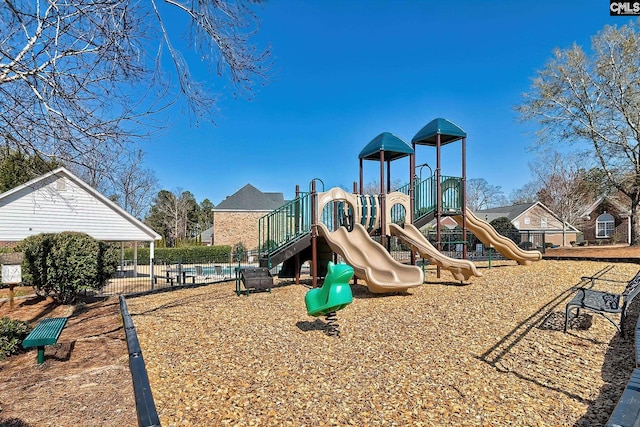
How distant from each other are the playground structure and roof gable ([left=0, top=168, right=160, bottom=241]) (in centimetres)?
794

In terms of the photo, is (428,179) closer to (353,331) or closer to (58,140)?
(353,331)

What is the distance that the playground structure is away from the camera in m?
8.92

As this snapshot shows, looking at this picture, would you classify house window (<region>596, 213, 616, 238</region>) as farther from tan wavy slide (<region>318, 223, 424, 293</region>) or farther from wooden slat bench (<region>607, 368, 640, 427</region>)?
wooden slat bench (<region>607, 368, 640, 427</region>)

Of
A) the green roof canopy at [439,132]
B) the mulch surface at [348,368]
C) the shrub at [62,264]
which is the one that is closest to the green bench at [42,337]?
the mulch surface at [348,368]

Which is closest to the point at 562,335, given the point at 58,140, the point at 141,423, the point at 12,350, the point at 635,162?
the point at 141,423

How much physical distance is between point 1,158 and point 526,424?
757 centimetres

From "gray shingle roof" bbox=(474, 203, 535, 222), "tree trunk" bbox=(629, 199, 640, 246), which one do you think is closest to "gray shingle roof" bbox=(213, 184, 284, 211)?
"gray shingle roof" bbox=(474, 203, 535, 222)

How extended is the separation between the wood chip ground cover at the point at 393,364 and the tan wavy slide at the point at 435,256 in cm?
122

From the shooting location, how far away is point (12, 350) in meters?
5.58

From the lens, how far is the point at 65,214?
1470 centimetres

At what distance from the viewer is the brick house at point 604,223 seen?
37031mm

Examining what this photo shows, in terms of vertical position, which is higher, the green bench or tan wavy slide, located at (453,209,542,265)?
tan wavy slide, located at (453,209,542,265)

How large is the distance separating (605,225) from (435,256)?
131 ft

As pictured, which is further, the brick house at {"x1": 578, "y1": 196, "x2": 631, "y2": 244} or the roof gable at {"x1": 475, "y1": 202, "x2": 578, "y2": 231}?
the roof gable at {"x1": 475, "y1": 202, "x2": 578, "y2": 231}
